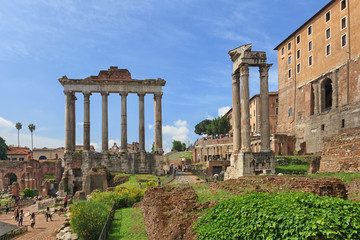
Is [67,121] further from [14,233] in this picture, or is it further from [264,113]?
[264,113]

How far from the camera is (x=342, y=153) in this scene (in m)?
21.2

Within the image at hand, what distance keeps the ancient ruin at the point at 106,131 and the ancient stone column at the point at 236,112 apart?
12079mm

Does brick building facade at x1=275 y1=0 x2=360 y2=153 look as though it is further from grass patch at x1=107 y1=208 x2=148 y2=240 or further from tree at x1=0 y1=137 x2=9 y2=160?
tree at x1=0 y1=137 x2=9 y2=160

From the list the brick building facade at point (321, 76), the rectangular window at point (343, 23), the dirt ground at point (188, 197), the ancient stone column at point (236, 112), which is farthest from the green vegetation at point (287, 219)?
the rectangular window at point (343, 23)

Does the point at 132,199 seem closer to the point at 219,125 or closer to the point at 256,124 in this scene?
the point at 256,124

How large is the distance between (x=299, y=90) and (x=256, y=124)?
17.6 metres

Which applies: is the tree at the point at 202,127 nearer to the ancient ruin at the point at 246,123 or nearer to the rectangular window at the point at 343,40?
the rectangular window at the point at 343,40

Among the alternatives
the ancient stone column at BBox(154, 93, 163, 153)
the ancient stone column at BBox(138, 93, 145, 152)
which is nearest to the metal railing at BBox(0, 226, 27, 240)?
the ancient stone column at BBox(138, 93, 145, 152)

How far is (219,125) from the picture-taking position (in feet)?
261

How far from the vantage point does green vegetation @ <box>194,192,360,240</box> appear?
5.73 m

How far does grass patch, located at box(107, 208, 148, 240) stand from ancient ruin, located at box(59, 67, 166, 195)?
18909mm

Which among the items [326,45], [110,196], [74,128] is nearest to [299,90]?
[326,45]

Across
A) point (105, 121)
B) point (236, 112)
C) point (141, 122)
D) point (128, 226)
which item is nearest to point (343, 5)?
point (236, 112)

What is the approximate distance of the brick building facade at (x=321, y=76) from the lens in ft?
121
